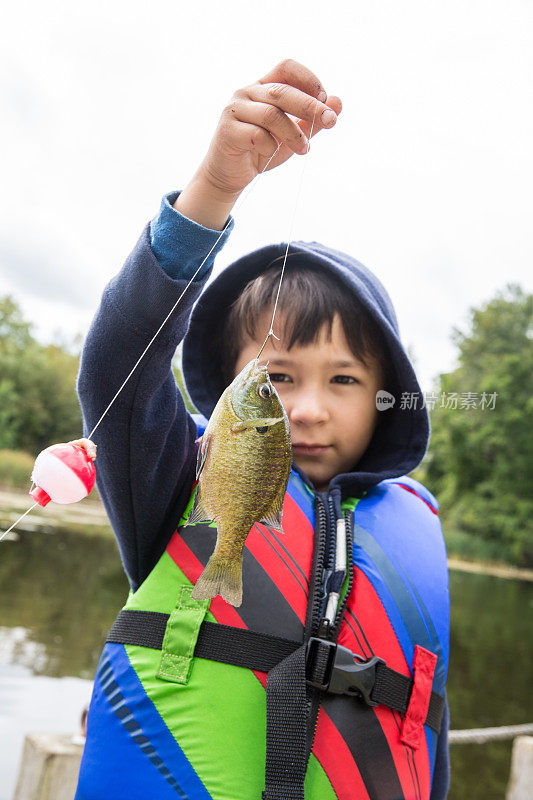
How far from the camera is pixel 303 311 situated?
2.11 meters

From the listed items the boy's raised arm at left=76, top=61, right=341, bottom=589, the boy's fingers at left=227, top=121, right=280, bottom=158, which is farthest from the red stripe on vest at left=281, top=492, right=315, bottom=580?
the boy's fingers at left=227, top=121, right=280, bottom=158

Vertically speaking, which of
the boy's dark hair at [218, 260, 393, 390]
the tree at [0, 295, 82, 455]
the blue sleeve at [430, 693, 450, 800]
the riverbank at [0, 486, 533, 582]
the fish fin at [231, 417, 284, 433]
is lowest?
the blue sleeve at [430, 693, 450, 800]

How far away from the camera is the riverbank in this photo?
1868cm

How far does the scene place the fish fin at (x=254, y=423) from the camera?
1.29 metres

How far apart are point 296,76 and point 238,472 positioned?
1.02 meters

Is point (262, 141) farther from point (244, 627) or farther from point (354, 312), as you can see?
point (244, 627)

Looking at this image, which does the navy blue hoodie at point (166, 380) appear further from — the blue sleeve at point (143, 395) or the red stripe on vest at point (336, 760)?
the red stripe on vest at point (336, 760)

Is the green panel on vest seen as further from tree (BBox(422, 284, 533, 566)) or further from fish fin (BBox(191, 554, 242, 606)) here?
tree (BBox(422, 284, 533, 566))

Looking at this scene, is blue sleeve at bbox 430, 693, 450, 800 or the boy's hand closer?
the boy's hand

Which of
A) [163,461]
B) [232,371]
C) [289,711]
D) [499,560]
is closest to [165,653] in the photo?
[289,711]

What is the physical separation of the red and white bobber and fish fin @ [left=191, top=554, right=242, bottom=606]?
0.95ft

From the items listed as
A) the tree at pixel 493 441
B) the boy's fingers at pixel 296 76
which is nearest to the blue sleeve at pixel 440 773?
the boy's fingers at pixel 296 76

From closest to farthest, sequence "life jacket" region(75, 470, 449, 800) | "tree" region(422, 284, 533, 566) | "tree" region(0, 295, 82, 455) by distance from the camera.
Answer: "life jacket" region(75, 470, 449, 800)
"tree" region(422, 284, 533, 566)
"tree" region(0, 295, 82, 455)

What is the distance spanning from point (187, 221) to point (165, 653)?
1.12 metres
